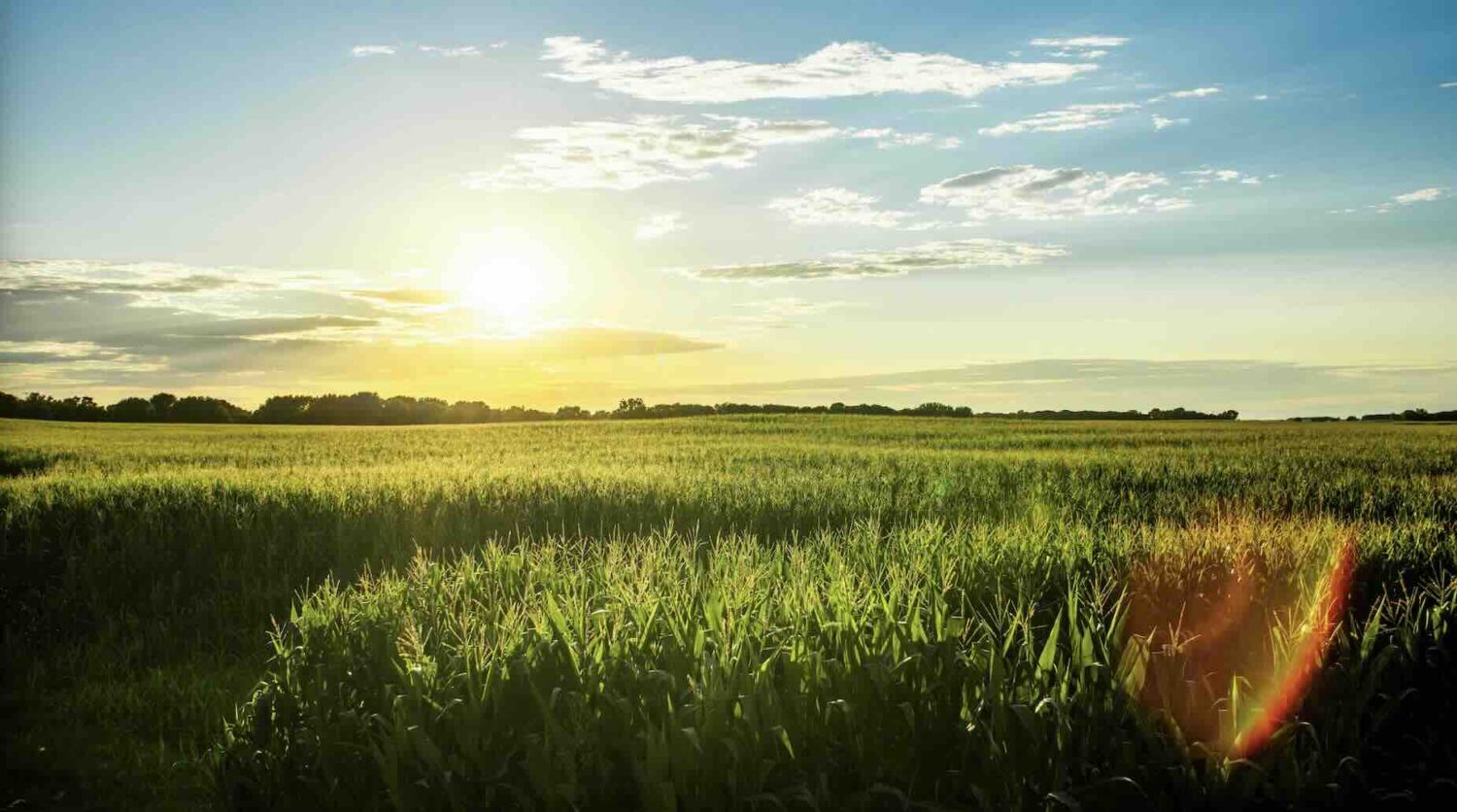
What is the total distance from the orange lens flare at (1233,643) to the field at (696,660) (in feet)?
0.11

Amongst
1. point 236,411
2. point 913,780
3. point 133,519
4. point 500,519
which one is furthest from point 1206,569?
point 236,411

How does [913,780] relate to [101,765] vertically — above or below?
above

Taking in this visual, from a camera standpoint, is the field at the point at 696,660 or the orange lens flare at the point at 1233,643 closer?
the field at the point at 696,660

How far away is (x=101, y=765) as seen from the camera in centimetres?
755

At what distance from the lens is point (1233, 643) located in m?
7.56

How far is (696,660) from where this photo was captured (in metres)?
5.51

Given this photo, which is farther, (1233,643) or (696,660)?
(1233,643)

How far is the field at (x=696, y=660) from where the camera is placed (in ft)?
16.3

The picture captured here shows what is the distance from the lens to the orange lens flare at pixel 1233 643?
18.1 ft

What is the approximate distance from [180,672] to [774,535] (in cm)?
795

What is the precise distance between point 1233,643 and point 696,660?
15.3 feet

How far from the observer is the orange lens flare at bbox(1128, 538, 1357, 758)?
18.1 ft

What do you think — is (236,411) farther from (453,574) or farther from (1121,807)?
(1121,807)

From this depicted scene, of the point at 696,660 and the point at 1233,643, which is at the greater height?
the point at 696,660
